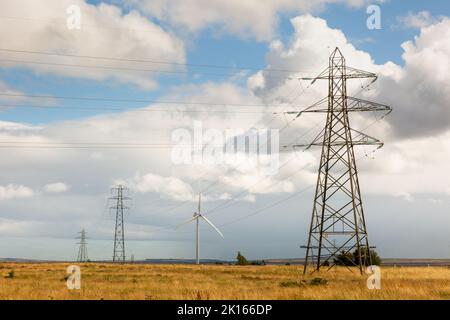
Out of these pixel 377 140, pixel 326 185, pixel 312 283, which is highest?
pixel 377 140

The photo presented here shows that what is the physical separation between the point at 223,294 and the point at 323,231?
20.4 meters

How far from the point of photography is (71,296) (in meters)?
27.5

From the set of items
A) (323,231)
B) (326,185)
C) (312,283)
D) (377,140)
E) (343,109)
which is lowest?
(312,283)

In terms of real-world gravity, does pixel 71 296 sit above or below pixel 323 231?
below
